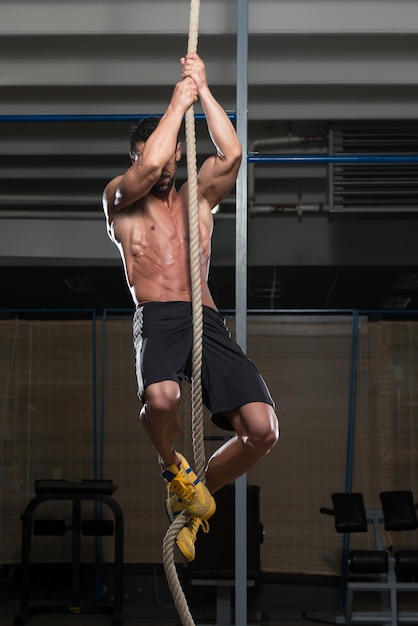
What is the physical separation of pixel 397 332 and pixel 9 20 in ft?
11.8

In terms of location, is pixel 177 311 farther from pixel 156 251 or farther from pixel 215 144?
pixel 215 144

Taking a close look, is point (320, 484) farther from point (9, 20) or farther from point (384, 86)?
point (9, 20)

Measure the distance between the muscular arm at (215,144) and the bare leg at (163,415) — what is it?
67 centimetres

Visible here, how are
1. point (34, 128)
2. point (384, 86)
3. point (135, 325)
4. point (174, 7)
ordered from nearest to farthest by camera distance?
1. point (135, 325)
2. point (174, 7)
3. point (384, 86)
4. point (34, 128)

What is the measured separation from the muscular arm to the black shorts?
0.40 m

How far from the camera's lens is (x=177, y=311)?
2723mm

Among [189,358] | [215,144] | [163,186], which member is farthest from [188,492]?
[215,144]

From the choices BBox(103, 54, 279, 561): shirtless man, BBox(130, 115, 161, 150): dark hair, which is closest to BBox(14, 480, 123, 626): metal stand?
BBox(103, 54, 279, 561): shirtless man

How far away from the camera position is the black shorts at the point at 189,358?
2.62m

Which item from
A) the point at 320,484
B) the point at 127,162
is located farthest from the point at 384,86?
the point at 320,484

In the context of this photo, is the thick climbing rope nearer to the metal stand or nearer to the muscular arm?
the muscular arm

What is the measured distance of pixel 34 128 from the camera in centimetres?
616

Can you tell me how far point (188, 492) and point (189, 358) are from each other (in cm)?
40

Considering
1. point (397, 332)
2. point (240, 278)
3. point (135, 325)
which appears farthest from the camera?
point (397, 332)
